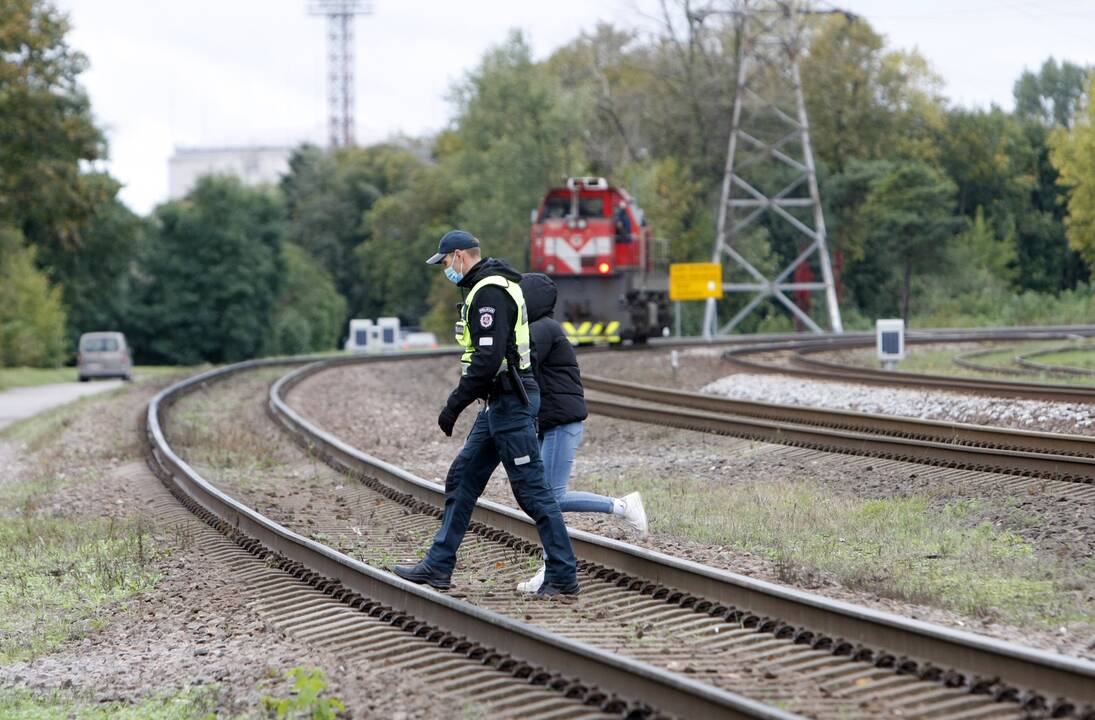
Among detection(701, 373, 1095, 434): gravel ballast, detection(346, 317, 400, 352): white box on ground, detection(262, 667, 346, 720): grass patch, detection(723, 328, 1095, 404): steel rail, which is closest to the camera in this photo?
detection(262, 667, 346, 720): grass patch

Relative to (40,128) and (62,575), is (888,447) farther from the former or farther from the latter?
(40,128)

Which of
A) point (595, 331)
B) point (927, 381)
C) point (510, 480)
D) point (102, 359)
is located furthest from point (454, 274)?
point (102, 359)

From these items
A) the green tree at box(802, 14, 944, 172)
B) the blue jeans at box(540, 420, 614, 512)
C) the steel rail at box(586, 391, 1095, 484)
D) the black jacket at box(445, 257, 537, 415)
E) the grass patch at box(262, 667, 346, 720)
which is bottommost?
the grass patch at box(262, 667, 346, 720)

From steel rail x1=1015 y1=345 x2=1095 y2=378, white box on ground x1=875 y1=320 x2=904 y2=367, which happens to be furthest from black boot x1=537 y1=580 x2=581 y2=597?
white box on ground x1=875 y1=320 x2=904 y2=367

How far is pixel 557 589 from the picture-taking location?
7.86 meters

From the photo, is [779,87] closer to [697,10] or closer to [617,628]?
[697,10]

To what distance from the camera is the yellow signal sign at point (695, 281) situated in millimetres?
37719

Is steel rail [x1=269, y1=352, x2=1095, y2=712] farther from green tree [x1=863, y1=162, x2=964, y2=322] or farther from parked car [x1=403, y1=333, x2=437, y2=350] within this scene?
parked car [x1=403, y1=333, x2=437, y2=350]

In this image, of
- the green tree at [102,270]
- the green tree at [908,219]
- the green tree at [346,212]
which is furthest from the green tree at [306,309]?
the green tree at [908,219]

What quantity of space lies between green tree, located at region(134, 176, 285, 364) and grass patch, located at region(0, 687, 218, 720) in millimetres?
70873

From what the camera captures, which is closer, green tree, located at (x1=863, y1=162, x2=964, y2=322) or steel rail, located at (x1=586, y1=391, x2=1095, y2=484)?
steel rail, located at (x1=586, y1=391, x2=1095, y2=484)

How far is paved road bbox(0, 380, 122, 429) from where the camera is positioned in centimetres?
2761

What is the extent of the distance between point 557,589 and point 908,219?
56.6 meters

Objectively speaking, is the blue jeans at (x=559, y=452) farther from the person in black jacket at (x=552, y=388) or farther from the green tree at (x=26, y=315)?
the green tree at (x=26, y=315)
